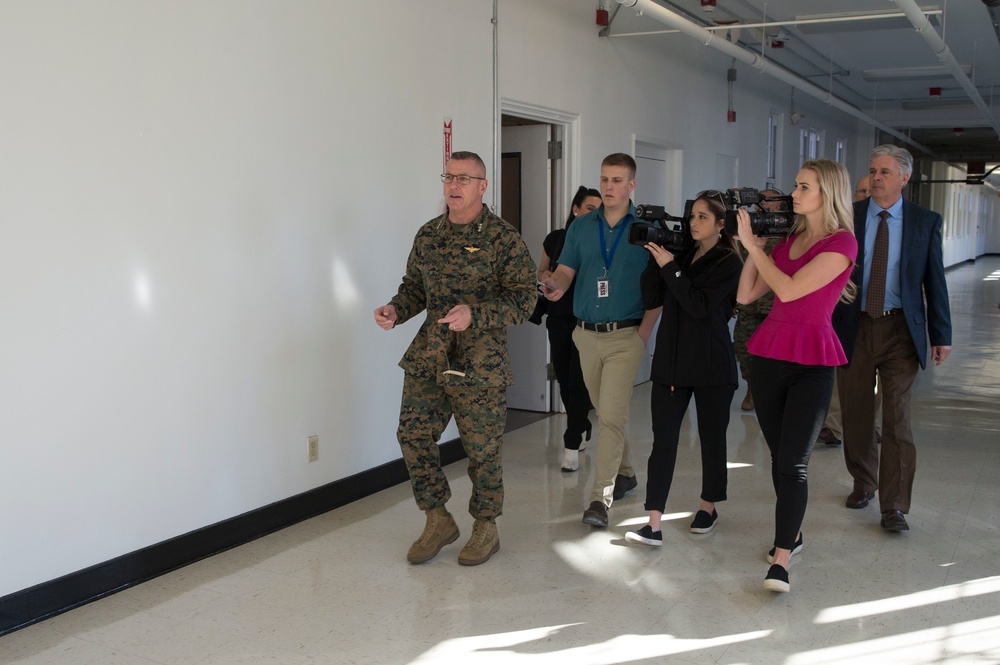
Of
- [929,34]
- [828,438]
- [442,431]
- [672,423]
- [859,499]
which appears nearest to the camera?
[442,431]

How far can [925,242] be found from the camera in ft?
13.3

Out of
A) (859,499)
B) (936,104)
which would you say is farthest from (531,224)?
(936,104)

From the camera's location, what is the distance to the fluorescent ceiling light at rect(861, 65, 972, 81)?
11.1 meters

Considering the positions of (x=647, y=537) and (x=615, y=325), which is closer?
(x=647, y=537)

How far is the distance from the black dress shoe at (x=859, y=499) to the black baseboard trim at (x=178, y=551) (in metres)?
2.28

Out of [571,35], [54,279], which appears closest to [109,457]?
[54,279]

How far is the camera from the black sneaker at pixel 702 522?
163 inches

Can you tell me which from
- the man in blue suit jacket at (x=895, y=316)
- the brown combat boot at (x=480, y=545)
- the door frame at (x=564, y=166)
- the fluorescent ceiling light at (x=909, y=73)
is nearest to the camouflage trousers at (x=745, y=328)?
the door frame at (x=564, y=166)

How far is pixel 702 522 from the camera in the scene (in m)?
4.16

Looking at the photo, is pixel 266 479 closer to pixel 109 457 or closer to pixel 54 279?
pixel 109 457

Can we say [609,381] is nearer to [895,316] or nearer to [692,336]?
[692,336]

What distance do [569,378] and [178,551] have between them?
2.27m

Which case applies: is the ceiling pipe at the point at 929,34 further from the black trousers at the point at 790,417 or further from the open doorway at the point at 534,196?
the black trousers at the point at 790,417

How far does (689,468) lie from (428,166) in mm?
2233
